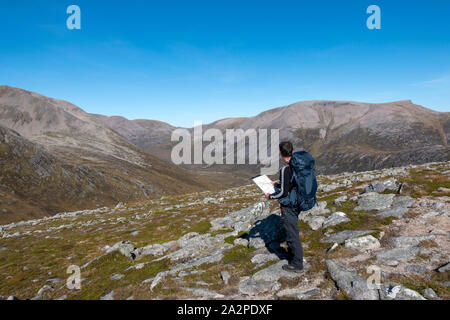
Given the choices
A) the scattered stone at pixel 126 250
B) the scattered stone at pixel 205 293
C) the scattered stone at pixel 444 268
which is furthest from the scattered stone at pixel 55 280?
the scattered stone at pixel 444 268

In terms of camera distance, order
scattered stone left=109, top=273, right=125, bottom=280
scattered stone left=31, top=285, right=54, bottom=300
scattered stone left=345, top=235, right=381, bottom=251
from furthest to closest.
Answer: scattered stone left=31, top=285, right=54, bottom=300, scattered stone left=109, top=273, right=125, bottom=280, scattered stone left=345, top=235, right=381, bottom=251

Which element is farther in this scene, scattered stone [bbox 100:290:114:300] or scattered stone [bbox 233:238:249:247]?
scattered stone [bbox 233:238:249:247]

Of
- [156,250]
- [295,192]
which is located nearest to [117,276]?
[156,250]

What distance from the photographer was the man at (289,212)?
9844 millimetres

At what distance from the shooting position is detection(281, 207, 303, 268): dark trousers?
9.83m

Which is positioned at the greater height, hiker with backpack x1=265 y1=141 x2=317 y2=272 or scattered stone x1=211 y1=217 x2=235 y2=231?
hiker with backpack x1=265 y1=141 x2=317 y2=272

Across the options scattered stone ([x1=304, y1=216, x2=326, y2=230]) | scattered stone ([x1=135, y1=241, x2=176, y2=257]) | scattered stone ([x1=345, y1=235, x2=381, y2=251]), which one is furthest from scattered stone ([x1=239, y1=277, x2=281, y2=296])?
scattered stone ([x1=135, y1=241, x2=176, y2=257])

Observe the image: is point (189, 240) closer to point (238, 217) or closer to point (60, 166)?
point (238, 217)

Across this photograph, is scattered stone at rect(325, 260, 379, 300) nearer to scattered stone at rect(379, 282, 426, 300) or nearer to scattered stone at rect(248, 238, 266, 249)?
scattered stone at rect(379, 282, 426, 300)

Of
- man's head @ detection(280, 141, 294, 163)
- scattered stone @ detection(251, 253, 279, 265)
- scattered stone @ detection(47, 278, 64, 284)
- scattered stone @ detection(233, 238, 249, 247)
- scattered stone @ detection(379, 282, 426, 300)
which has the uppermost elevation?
man's head @ detection(280, 141, 294, 163)

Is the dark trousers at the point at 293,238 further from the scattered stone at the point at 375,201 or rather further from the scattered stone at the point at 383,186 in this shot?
the scattered stone at the point at 383,186

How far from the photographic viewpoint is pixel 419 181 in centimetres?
1841

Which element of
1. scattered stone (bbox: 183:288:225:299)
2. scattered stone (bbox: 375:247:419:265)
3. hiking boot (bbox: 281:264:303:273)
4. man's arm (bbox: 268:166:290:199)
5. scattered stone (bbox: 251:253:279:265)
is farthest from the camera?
scattered stone (bbox: 251:253:279:265)
